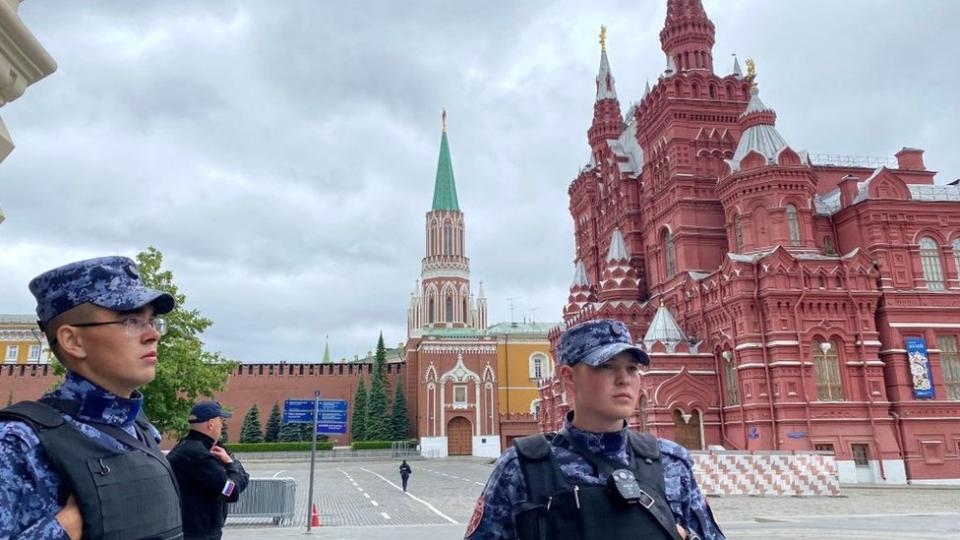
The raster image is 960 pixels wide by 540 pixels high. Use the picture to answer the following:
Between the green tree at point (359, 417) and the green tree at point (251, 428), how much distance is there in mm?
8039

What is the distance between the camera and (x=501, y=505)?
8.91 ft

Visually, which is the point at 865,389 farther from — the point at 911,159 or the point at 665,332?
the point at 911,159

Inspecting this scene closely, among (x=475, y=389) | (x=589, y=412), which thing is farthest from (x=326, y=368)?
(x=589, y=412)

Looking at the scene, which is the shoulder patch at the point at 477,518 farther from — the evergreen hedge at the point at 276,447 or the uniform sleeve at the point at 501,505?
the evergreen hedge at the point at 276,447

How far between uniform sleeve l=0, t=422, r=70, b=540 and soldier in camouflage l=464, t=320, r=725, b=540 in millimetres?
1485

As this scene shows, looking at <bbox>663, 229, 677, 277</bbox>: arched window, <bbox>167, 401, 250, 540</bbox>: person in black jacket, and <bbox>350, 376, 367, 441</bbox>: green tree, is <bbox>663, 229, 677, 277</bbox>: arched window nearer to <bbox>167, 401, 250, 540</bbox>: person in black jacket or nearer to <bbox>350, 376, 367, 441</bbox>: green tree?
<bbox>167, 401, 250, 540</bbox>: person in black jacket

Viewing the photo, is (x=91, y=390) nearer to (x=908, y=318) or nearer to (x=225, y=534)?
(x=225, y=534)

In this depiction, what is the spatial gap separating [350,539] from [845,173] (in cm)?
3498

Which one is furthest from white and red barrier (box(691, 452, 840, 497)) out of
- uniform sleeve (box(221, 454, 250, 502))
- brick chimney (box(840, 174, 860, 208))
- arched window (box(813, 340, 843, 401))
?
uniform sleeve (box(221, 454, 250, 502))

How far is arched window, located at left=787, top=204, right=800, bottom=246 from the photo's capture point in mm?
29539

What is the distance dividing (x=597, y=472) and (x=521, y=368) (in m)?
63.4

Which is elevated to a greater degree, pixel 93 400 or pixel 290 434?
pixel 93 400

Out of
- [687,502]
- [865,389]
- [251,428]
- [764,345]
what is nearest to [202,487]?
[687,502]

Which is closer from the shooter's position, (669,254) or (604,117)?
(669,254)
